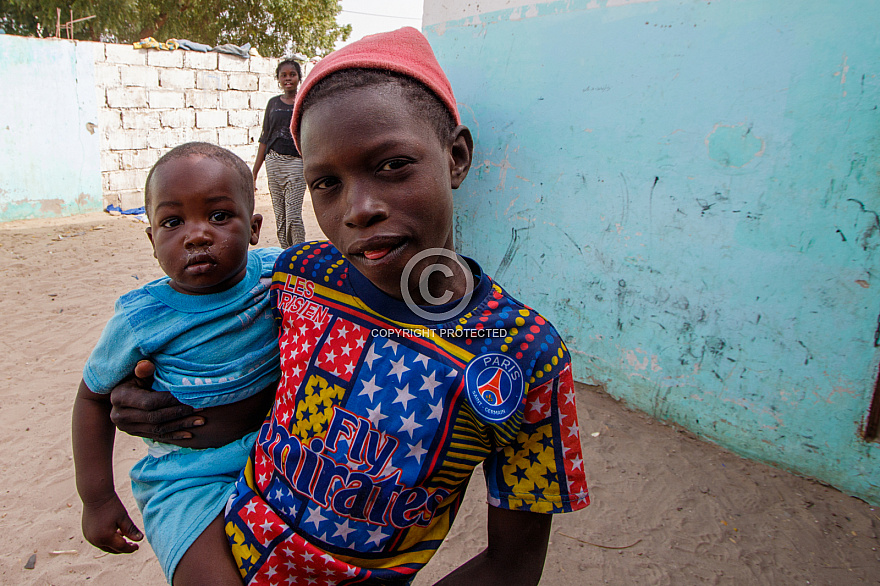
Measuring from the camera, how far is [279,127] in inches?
238

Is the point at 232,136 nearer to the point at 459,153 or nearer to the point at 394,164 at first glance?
the point at 459,153

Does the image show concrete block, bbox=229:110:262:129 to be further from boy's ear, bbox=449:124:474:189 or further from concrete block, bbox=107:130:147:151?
boy's ear, bbox=449:124:474:189

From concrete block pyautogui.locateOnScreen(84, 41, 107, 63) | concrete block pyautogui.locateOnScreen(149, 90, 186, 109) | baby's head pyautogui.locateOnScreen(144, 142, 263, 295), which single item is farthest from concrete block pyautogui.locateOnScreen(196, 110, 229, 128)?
baby's head pyautogui.locateOnScreen(144, 142, 263, 295)

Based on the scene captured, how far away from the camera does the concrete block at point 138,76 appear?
8484 millimetres

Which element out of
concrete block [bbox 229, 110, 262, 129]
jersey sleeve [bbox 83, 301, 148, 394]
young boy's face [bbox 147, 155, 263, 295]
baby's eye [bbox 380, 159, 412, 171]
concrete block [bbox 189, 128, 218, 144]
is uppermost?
concrete block [bbox 229, 110, 262, 129]

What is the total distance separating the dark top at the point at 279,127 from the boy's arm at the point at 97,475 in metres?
5.01

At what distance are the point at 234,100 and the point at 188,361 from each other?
1011 centimetres

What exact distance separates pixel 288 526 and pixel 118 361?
61 cm

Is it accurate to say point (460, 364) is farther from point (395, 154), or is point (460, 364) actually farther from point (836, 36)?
point (836, 36)

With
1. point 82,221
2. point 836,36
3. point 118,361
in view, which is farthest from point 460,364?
point 82,221

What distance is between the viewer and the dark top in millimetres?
5957

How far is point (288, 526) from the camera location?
39.7 inches

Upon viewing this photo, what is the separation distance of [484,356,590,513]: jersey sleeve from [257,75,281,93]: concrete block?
1097 centimetres

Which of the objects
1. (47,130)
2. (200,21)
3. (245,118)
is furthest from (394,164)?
(200,21)
